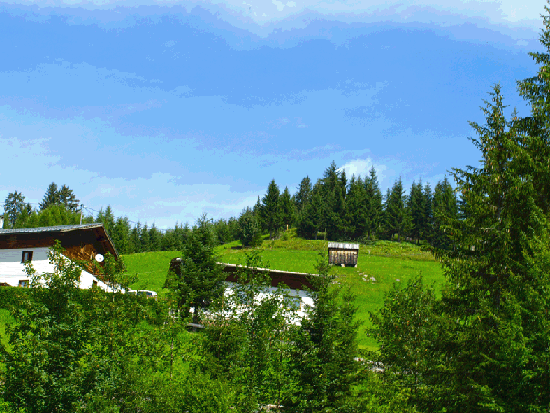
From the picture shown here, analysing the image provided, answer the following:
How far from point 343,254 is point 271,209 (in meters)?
43.5

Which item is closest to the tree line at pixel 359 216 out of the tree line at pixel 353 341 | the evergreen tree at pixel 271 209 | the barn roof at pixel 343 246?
the evergreen tree at pixel 271 209

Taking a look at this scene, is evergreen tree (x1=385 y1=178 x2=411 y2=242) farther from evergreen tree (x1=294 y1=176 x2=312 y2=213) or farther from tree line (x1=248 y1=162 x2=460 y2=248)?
evergreen tree (x1=294 y1=176 x2=312 y2=213)

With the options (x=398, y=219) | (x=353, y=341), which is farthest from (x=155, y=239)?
(x=353, y=341)

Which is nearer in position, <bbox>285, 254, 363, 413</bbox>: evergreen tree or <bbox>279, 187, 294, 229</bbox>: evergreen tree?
<bbox>285, 254, 363, 413</bbox>: evergreen tree

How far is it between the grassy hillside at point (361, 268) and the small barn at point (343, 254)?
1519 millimetres

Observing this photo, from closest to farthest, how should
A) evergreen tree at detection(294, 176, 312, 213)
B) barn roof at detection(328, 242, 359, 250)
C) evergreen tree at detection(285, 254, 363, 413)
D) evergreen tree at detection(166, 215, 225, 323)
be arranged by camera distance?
evergreen tree at detection(285, 254, 363, 413) → evergreen tree at detection(166, 215, 225, 323) → barn roof at detection(328, 242, 359, 250) → evergreen tree at detection(294, 176, 312, 213)

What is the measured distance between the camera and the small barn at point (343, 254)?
53.7 m

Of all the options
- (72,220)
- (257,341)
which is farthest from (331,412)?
(72,220)

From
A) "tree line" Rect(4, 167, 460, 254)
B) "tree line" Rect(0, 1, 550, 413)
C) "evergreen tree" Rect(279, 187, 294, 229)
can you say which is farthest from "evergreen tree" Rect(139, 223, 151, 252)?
"tree line" Rect(0, 1, 550, 413)

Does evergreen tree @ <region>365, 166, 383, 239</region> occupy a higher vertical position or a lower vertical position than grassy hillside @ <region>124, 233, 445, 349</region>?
higher

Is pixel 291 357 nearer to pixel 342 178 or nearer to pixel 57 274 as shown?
pixel 57 274

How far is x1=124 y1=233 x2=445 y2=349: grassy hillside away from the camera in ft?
141

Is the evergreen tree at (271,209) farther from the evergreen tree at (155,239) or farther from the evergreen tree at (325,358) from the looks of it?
the evergreen tree at (325,358)

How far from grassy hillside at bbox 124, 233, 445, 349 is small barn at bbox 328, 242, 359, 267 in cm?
152
